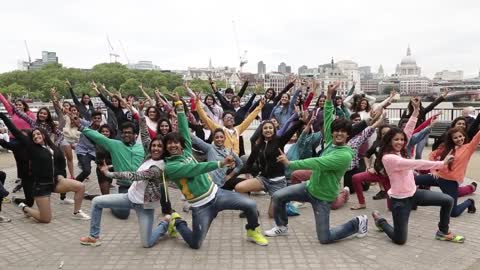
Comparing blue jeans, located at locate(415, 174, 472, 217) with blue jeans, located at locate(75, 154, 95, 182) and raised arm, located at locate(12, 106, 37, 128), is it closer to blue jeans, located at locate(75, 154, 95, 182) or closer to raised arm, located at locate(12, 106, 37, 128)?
blue jeans, located at locate(75, 154, 95, 182)

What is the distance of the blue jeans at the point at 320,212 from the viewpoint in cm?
535

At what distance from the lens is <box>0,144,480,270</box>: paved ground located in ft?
15.8

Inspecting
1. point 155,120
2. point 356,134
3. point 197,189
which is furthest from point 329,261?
point 155,120

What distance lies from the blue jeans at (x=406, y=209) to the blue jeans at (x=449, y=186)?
0.77 m

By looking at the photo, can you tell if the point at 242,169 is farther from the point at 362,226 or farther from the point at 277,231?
the point at 362,226

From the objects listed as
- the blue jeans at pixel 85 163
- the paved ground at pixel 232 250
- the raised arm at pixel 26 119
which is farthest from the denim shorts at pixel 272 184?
the raised arm at pixel 26 119

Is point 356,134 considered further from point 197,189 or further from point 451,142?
point 197,189

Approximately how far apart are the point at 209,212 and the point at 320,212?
Answer: 1.42 m

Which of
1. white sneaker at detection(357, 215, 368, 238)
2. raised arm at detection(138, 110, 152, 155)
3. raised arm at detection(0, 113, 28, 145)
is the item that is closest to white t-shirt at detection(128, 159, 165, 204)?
raised arm at detection(138, 110, 152, 155)

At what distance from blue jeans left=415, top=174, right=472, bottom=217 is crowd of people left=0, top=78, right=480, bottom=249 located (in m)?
0.02

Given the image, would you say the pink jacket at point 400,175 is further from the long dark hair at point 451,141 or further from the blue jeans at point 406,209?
the long dark hair at point 451,141

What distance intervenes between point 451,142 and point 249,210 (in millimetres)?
3234

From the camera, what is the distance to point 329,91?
6.12m

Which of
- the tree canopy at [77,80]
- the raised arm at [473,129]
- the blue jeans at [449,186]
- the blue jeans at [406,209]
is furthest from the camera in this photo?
the tree canopy at [77,80]
